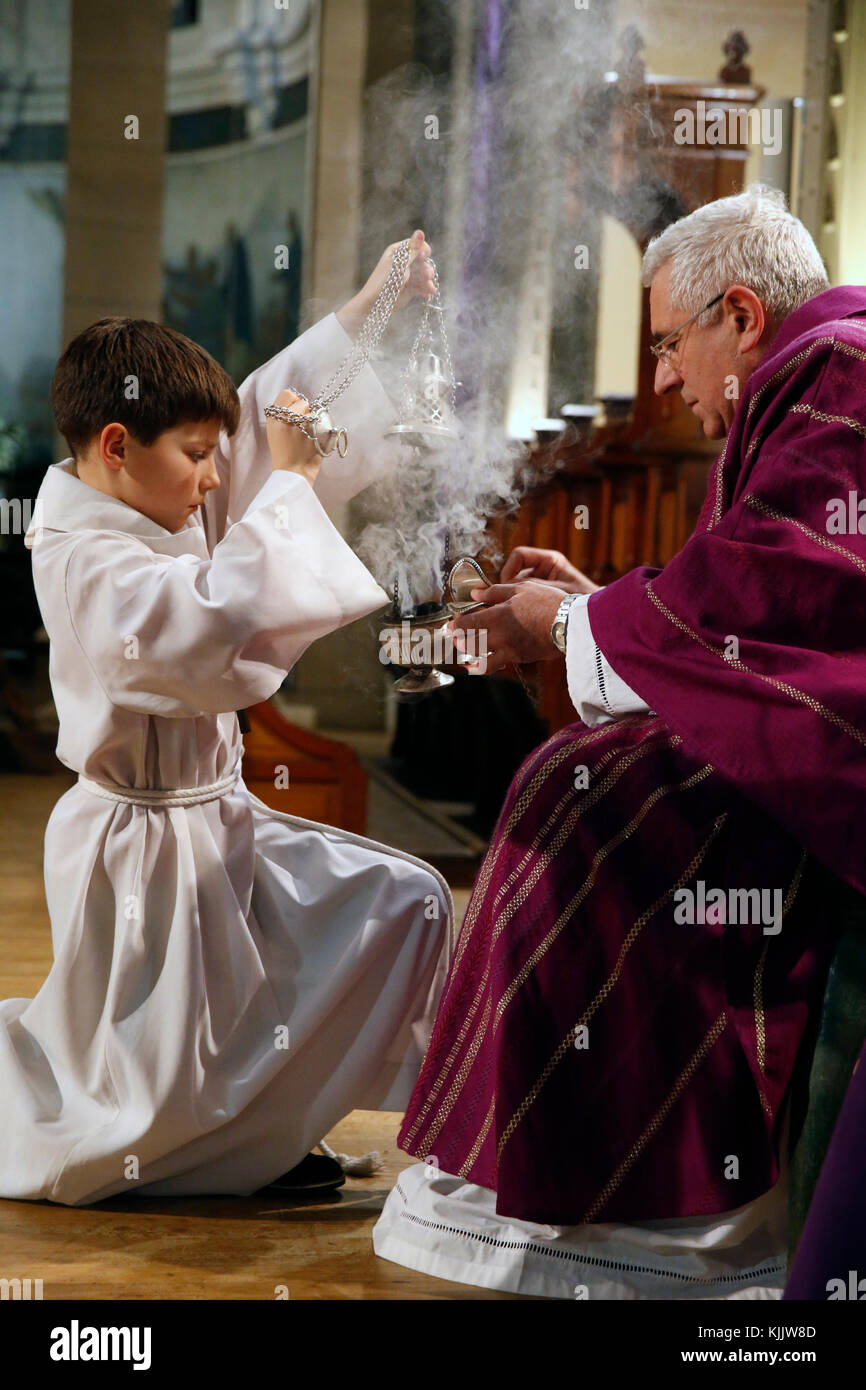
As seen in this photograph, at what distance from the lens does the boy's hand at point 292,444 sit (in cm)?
230

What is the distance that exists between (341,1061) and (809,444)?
1.21 m

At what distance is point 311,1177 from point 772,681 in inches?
44.1

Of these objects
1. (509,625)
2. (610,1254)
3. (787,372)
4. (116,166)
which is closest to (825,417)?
(787,372)

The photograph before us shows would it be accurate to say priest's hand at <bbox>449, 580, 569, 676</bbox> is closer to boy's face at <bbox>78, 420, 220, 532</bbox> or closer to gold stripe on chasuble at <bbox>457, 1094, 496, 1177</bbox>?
boy's face at <bbox>78, 420, 220, 532</bbox>

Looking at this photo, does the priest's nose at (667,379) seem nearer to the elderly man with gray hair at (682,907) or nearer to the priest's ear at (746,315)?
the priest's ear at (746,315)

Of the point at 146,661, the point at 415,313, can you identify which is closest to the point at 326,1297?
the point at 146,661

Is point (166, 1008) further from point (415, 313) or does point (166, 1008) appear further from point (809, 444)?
point (415, 313)

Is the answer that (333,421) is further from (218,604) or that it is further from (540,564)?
(218,604)

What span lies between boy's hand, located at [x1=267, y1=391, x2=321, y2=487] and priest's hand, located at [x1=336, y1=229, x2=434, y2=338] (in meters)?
0.36

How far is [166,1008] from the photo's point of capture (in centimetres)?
229

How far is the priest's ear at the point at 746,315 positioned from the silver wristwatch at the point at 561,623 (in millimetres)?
501

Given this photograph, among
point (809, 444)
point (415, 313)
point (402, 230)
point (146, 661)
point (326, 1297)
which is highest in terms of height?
point (402, 230)

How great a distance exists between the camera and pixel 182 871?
233cm

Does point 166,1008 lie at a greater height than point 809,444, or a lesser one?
lesser
